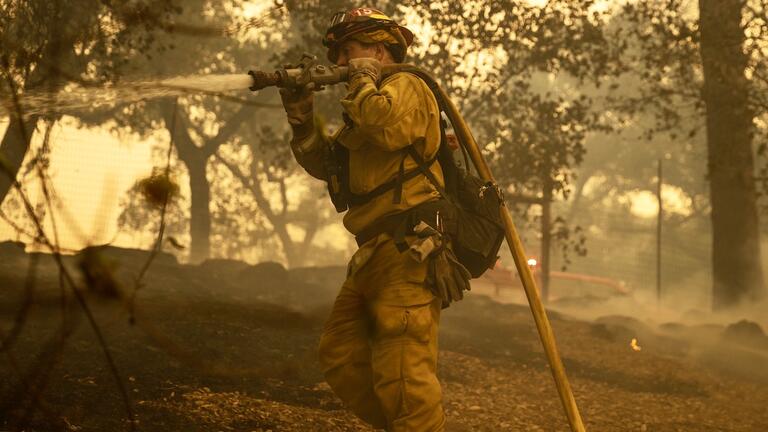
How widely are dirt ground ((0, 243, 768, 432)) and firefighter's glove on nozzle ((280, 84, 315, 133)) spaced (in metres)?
1.21

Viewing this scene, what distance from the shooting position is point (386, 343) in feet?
13.8

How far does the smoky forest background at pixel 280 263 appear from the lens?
3.10 meters

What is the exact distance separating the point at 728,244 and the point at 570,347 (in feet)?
19.8

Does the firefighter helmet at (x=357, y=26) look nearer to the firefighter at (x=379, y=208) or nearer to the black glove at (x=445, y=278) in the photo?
the firefighter at (x=379, y=208)

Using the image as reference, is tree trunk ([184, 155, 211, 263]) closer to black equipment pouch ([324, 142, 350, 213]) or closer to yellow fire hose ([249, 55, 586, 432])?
yellow fire hose ([249, 55, 586, 432])

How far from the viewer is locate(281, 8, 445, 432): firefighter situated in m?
4.13

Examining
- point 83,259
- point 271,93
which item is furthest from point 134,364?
point 271,93

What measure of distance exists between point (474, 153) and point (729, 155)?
10.0m

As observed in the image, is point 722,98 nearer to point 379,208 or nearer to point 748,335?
point 748,335

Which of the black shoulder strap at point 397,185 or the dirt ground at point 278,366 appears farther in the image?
the dirt ground at point 278,366

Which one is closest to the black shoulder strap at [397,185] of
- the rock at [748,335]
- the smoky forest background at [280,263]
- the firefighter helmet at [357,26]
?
the firefighter helmet at [357,26]

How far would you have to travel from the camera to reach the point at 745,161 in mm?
14398

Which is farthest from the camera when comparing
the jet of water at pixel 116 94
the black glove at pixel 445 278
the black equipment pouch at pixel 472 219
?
the black equipment pouch at pixel 472 219

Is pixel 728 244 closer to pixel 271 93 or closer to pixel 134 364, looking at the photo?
pixel 134 364
